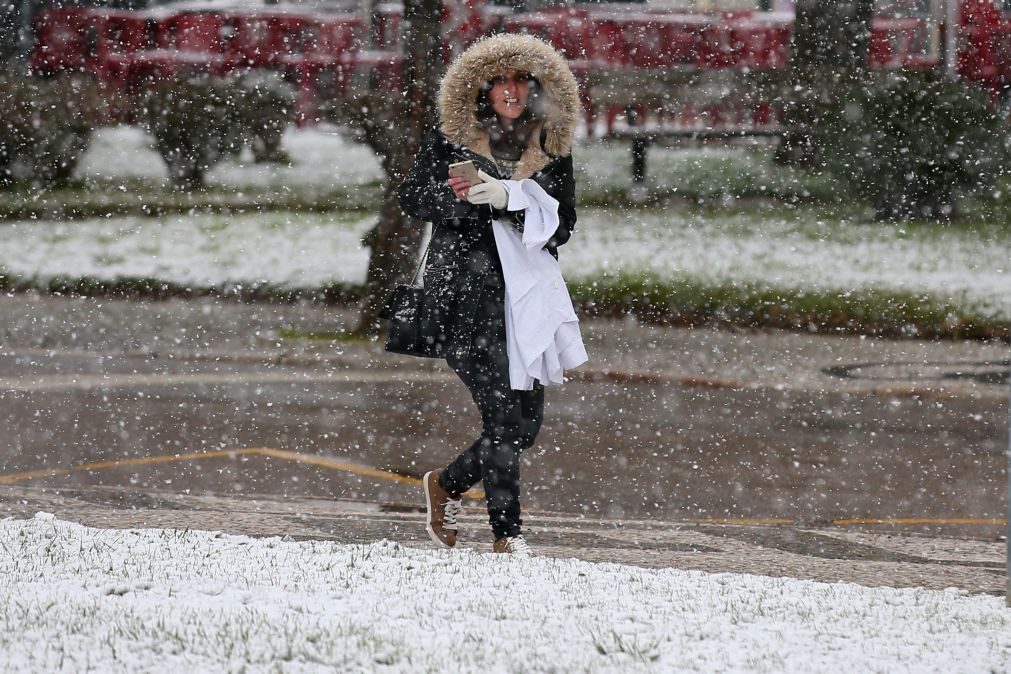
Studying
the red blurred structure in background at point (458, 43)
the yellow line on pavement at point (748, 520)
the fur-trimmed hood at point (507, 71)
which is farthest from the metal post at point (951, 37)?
the fur-trimmed hood at point (507, 71)

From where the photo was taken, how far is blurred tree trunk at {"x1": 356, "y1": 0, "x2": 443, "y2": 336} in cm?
1195

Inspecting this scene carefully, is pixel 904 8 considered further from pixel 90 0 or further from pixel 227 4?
pixel 90 0

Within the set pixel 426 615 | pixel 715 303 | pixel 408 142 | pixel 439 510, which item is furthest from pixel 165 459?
pixel 715 303

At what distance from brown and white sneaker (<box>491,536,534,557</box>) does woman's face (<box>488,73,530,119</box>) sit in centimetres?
151

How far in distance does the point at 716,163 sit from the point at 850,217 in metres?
3.12

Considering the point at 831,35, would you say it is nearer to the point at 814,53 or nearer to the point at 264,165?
the point at 814,53

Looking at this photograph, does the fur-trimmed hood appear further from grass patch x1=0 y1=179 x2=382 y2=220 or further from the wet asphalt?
grass patch x1=0 y1=179 x2=382 y2=220

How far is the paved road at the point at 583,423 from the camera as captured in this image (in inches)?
288

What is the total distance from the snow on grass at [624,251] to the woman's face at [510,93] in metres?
9.48

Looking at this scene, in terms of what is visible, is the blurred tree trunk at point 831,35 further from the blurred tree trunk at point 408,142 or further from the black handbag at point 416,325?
the black handbag at point 416,325

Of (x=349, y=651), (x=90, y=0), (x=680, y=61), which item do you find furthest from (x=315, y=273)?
(x=349, y=651)

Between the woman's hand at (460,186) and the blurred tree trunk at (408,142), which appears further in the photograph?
the blurred tree trunk at (408,142)

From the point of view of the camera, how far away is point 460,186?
5.21 meters

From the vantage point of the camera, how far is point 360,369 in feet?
36.7
